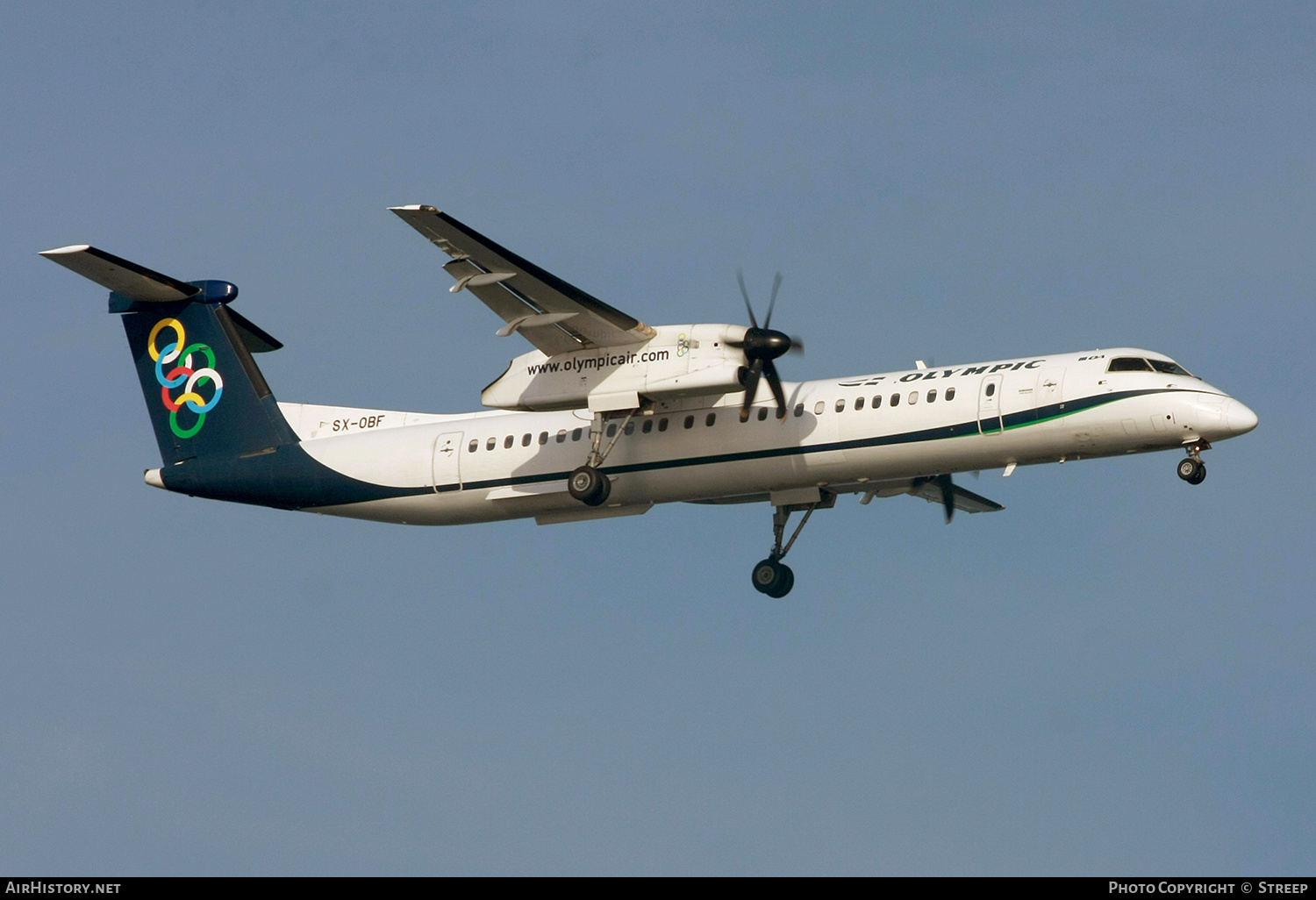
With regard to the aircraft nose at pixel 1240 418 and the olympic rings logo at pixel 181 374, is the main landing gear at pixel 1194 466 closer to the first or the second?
the aircraft nose at pixel 1240 418

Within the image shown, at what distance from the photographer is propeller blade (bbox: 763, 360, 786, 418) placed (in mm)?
26484

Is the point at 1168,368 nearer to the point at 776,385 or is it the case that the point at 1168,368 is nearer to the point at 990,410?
the point at 990,410

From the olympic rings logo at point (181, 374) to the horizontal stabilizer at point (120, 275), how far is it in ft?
1.78

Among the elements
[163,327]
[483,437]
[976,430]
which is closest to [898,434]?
[976,430]

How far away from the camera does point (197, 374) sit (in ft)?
99.1

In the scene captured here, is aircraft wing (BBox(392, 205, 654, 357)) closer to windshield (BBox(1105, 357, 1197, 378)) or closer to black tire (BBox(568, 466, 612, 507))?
black tire (BBox(568, 466, 612, 507))

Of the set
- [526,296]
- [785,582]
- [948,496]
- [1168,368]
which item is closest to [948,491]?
[948,496]

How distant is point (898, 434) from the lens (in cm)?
2594

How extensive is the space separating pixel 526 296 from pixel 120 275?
7.07m

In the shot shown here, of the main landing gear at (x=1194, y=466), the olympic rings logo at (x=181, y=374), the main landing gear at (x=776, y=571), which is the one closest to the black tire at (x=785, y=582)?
the main landing gear at (x=776, y=571)

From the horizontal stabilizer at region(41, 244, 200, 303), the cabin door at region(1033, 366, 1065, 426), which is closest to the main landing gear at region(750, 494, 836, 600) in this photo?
the cabin door at region(1033, 366, 1065, 426)

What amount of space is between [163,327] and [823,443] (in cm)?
1148
